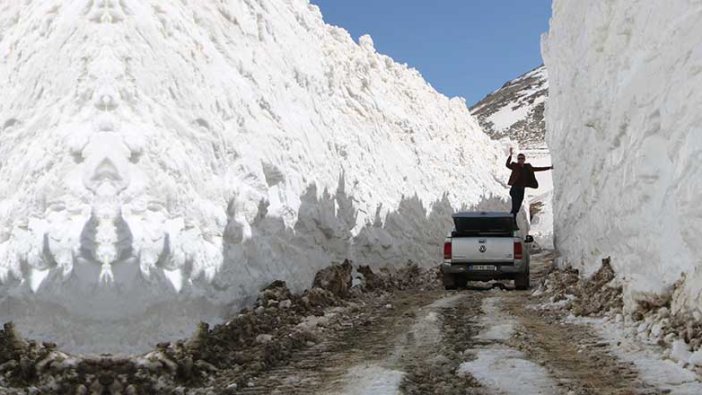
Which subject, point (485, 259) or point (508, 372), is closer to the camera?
point (508, 372)

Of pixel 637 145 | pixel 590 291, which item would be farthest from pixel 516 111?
pixel 637 145

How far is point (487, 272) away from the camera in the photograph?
16.4 metres

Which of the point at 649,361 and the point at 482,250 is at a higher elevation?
the point at 482,250

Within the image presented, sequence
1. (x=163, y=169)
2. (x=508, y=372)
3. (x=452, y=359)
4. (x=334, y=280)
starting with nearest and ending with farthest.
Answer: (x=508, y=372) → (x=452, y=359) → (x=163, y=169) → (x=334, y=280)

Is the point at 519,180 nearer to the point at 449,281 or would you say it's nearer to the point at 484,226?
the point at 484,226

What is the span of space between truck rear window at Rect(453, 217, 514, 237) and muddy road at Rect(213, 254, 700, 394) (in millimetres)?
4752

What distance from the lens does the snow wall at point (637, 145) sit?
9258mm

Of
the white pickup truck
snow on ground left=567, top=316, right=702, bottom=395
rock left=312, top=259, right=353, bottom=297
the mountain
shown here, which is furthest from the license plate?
the mountain

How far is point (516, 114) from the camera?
148750 mm

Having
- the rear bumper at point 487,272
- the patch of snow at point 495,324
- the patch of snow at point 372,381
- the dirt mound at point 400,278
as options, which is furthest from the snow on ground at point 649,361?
the dirt mound at point 400,278

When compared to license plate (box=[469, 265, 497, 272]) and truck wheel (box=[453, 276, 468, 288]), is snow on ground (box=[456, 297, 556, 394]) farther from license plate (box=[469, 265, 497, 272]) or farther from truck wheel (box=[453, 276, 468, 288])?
truck wheel (box=[453, 276, 468, 288])

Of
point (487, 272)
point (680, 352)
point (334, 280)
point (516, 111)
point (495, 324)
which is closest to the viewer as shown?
point (680, 352)

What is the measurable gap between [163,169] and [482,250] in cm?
908

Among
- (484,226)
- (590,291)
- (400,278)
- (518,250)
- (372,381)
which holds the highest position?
(484,226)
